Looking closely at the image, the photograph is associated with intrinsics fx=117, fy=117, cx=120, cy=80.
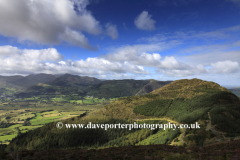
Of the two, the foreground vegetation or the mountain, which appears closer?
the foreground vegetation

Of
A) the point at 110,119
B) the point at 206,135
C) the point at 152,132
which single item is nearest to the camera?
the point at 206,135

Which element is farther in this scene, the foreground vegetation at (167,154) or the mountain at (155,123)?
the mountain at (155,123)

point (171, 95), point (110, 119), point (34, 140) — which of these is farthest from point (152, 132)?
point (34, 140)

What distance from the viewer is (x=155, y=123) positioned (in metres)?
114

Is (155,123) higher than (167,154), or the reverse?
(167,154)

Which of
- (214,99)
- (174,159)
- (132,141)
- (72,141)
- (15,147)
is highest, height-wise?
(214,99)

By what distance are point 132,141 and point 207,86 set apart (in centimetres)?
15075

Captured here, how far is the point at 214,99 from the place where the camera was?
367 ft

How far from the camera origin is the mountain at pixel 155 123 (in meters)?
64.5

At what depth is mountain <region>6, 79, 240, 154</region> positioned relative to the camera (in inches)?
2539

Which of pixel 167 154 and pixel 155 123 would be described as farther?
pixel 155 123

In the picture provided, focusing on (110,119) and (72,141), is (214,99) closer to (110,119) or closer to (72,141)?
(110,119)

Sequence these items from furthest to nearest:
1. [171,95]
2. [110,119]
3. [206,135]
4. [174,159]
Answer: [171,95] < [110,119] < [206,135] < [174,159]

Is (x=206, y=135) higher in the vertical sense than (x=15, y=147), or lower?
higher
